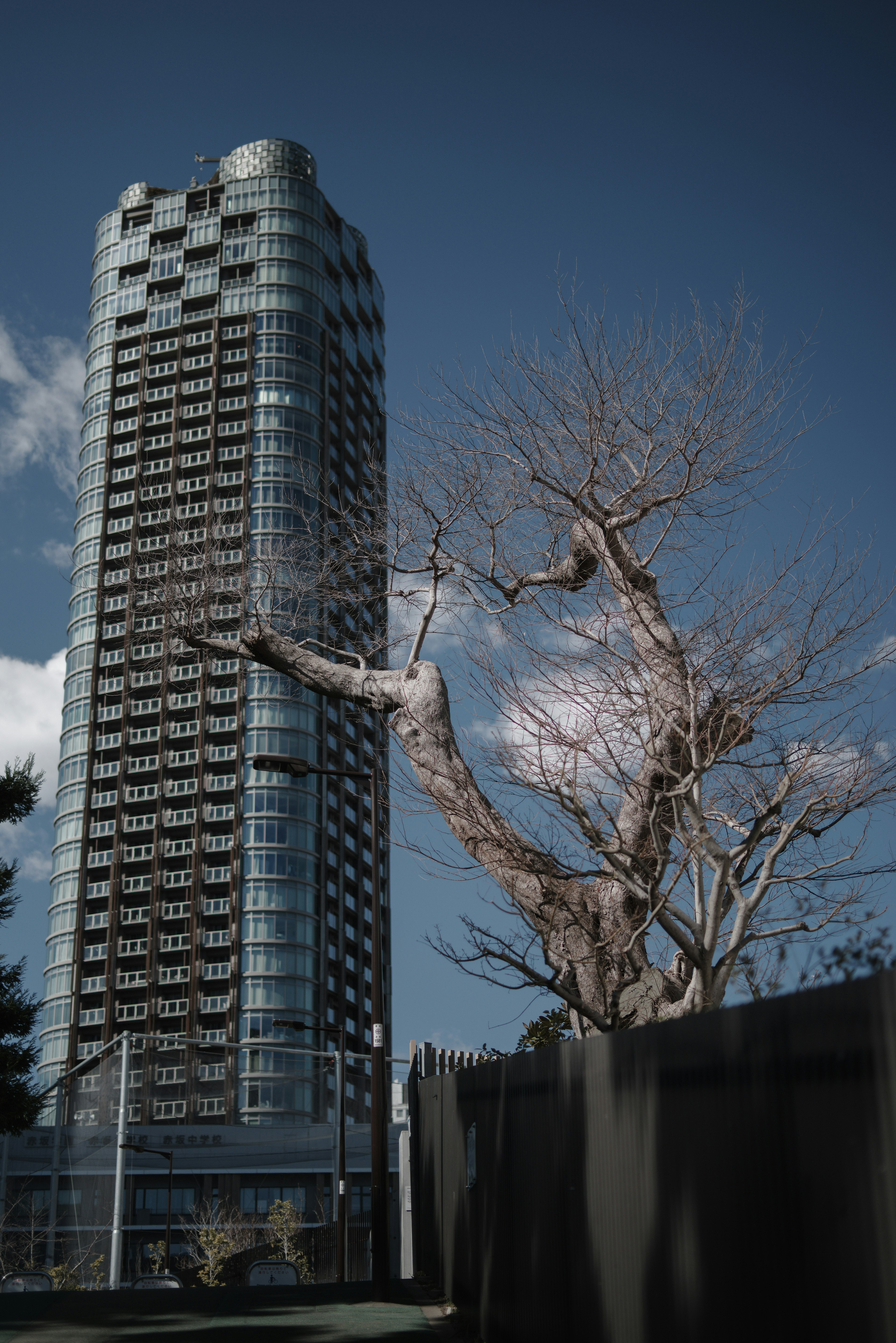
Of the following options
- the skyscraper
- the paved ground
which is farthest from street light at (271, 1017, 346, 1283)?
the skyscraper

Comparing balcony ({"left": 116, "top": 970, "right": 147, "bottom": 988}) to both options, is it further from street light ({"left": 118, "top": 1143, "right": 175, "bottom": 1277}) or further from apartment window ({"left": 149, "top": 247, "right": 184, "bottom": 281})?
apartment window ({"left": 149, "top": 247, "right": 184, "bottom": 281})

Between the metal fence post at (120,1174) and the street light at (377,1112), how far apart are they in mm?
13940

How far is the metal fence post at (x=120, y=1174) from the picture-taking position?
26.1 meters

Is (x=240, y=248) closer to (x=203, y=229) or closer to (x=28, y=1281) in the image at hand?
(x=203, y=229)

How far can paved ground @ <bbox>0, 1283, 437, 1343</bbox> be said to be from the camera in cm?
874

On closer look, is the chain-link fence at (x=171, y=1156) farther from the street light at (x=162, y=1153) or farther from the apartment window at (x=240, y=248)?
the apartment window at (x=240, y=248)

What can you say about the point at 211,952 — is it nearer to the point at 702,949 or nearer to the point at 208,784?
the point at 208,784

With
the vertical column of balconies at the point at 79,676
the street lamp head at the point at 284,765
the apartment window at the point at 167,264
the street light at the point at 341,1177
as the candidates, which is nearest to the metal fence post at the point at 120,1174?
the street light at the point at 341,1177

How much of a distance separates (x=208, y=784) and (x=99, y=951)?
1319cm

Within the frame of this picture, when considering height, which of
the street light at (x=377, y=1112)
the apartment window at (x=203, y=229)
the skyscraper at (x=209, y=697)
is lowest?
the street light at (x=377, y=1112)

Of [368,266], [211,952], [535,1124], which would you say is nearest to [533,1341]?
[535,1124]

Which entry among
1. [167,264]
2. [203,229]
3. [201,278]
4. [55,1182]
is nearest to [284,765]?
[55,1182]

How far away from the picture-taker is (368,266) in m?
107

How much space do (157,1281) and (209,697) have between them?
6490 centimetres
